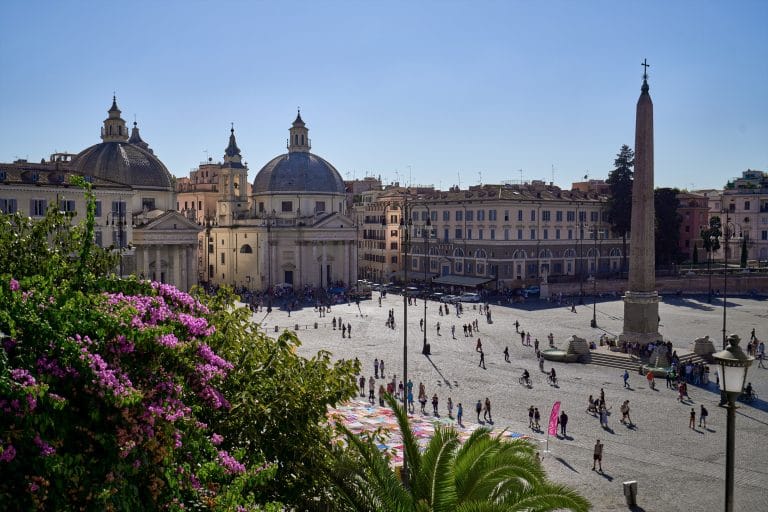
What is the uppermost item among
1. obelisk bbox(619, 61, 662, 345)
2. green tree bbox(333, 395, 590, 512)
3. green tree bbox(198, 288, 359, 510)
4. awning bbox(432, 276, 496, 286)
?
obelisk bbox(619, 61, 662, 345)

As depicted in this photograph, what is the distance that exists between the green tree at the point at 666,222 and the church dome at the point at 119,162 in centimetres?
4014

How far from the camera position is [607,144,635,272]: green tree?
63.5m

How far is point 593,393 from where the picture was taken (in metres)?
26.4

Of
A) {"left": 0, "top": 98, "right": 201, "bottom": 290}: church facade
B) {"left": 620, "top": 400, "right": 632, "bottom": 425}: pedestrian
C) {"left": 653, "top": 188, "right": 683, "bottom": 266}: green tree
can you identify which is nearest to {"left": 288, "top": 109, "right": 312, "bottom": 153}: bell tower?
{"left": 0, "top": 98, "right": 201, "bottom": 290}: church facade

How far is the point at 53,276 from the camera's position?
320 inches

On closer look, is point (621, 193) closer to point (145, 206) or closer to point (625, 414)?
point (145, 206)

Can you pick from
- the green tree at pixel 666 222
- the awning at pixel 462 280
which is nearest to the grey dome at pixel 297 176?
the awning at pixel 462 280

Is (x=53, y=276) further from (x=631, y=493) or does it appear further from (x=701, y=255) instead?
(x=701, y=255)

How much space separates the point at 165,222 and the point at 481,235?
2448 centimetres

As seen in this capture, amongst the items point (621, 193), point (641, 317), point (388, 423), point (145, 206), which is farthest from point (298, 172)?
point (388, 423)

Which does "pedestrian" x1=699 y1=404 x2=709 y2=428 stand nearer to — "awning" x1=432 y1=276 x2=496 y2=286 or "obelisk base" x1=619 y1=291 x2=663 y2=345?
"obelisk base" x1=619 y1=291 x2=663 y2=345

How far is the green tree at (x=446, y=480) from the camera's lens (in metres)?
8.55

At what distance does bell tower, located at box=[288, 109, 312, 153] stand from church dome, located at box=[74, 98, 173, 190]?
12.5 metres

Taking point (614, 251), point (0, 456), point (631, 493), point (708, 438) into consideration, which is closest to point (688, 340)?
point (708, 438)
